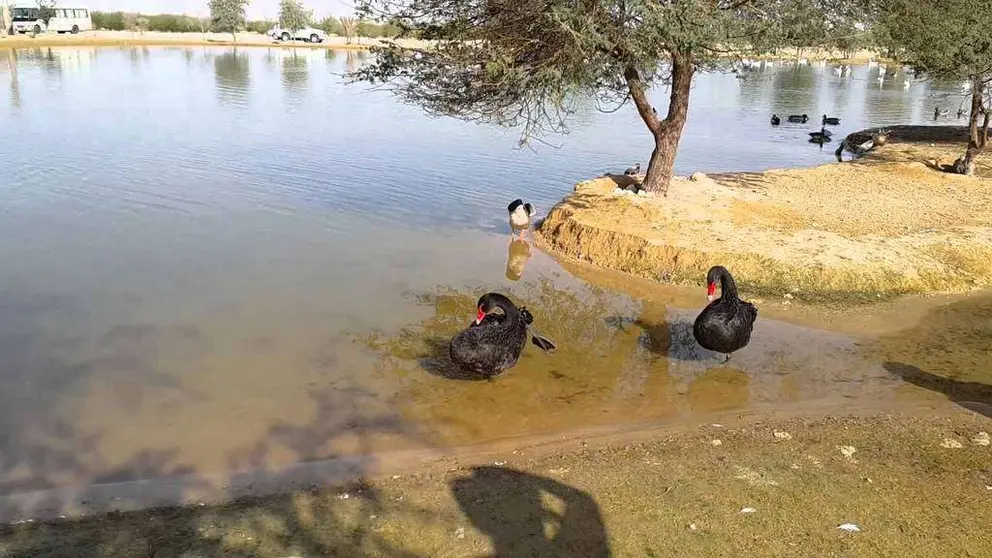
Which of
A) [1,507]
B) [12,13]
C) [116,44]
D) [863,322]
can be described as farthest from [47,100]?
[12,13]

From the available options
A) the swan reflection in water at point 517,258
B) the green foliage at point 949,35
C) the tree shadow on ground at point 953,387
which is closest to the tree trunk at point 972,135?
the green foliage at point 949,35

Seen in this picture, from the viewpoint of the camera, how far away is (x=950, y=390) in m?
9.73

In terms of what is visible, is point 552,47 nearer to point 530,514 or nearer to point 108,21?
point 530,514

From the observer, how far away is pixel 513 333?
31.7ft

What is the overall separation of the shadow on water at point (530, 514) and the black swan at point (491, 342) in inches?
84.3

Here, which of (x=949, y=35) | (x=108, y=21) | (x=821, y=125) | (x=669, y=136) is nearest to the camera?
(x=669, y=136)

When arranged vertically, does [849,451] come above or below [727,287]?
below

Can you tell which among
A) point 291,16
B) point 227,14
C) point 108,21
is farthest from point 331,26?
point 108,21

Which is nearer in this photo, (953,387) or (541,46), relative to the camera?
(953,387)

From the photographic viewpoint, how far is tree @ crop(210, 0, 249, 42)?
104m

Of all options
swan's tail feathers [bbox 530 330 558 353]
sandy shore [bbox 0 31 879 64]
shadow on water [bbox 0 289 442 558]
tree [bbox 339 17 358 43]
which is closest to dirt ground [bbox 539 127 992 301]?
swan's tail feathers [bbox 530 330 558 353]

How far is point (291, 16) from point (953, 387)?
398 ft

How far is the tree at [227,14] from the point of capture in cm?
10450

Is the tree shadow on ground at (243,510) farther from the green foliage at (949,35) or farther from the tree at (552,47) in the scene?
the green foliage at (949,35)
